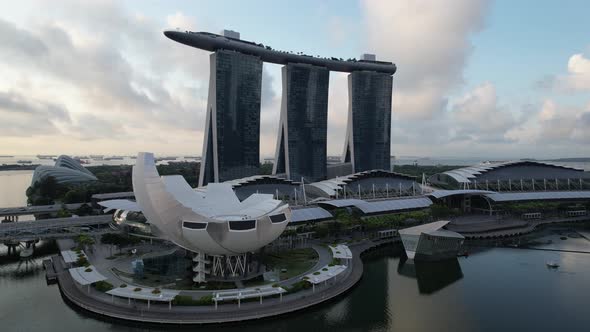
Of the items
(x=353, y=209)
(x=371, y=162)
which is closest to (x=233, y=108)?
(x=353, y=209)

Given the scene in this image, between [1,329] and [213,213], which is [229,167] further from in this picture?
[1,329]

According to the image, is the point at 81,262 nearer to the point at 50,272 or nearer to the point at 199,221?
the point at 50,272

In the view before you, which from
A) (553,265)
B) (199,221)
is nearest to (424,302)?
(553,265)

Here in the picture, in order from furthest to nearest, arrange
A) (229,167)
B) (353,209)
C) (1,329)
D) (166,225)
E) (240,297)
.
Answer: (229,167), (353,209), (166,225), (240,297), (1,329)

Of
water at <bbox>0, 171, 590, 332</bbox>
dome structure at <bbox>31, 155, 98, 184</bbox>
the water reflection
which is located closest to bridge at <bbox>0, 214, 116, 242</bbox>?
water at <bbox>0, 171, 590, 332</bbox>

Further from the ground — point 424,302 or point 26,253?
point 424,302

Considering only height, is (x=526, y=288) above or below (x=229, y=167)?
below

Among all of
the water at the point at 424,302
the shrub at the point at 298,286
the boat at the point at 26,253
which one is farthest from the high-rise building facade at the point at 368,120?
the boat at the point at 26,253

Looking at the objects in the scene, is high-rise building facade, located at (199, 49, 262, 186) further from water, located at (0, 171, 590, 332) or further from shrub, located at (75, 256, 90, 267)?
shrub, located at (75, 256, 90, 267)
